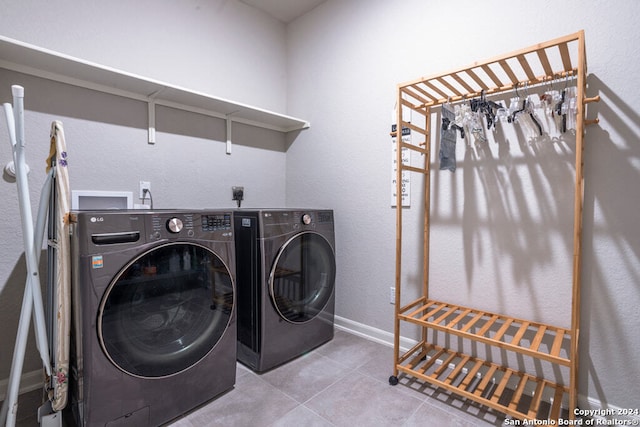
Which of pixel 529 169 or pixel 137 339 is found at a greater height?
pixel 529 169

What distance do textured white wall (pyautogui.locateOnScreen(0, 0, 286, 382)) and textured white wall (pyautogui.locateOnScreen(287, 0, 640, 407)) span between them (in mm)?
357

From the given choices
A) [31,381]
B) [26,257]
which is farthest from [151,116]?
[31,381]

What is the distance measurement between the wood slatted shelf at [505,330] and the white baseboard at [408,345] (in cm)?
21

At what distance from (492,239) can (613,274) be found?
514 mm

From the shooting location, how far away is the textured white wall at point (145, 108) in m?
1.66

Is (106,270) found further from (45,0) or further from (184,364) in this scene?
(45,0)

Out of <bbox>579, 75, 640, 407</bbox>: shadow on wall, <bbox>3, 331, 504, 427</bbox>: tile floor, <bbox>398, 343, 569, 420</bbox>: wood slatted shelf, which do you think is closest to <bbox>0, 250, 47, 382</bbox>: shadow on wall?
<bbox>3, 331, 504, 427</bbox>: tile floor

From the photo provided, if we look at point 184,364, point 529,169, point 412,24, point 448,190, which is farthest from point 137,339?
point 412,24

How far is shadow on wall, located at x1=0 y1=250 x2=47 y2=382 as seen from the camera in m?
1.62

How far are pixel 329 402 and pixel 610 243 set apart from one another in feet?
5.01

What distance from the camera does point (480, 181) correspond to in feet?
5.91

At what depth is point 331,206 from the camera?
8.43 feet

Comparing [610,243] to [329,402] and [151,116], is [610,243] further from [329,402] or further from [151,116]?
[151,116]

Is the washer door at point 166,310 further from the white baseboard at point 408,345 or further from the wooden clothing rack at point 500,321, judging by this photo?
the white baseboard at point 408,345
